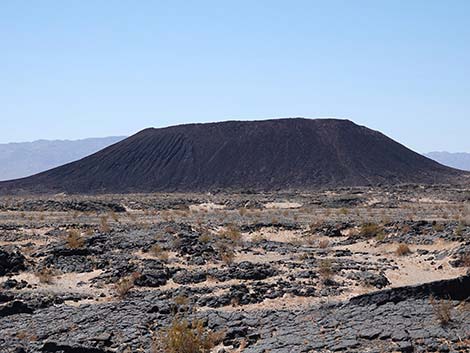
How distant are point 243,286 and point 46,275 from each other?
272 inches

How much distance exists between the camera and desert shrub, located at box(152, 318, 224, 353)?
1086cm

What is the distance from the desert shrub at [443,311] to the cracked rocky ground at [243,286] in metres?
0.02

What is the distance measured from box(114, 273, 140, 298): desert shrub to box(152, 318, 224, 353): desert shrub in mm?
5094

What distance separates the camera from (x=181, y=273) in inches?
776

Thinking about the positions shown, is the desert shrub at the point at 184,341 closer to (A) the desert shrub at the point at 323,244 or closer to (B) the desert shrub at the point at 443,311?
(B) the desert shrub at the point at 443,311

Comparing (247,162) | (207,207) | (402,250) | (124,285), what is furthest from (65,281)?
(247,162)

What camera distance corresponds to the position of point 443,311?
11.2 m

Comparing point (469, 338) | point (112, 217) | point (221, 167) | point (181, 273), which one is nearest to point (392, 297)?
point (469, 338)

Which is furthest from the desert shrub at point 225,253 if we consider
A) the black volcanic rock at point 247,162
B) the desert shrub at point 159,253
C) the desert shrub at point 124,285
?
the black volcanic rock at point 247,162

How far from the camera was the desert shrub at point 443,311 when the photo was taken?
11.0 m

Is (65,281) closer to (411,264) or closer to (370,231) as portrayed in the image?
(411,264)

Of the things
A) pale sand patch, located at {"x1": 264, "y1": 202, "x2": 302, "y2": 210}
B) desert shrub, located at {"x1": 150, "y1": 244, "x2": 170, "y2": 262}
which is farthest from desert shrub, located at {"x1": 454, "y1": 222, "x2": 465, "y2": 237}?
pale sand patch, located at {"x1": 264, "y1": 202, "x2": 302, "y2": 210}

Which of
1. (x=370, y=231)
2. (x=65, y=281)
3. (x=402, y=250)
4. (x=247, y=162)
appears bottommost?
(x=65, y=281)

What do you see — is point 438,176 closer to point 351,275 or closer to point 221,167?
point 221,167
